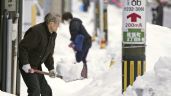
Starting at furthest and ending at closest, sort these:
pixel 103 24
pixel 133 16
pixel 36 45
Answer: pixel 103 24 < pixel 36 45 < pixel 133 16

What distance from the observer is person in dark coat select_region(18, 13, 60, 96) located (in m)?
8.67

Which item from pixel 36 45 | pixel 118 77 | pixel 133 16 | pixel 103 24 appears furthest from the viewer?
pixel 103 24

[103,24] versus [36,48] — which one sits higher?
[103,24]

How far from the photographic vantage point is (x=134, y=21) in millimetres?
8617

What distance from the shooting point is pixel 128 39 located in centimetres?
866

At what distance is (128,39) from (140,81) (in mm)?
859

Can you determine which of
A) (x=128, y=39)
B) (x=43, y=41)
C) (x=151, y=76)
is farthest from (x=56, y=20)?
(x=151, y=76)

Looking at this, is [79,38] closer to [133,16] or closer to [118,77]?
[118,77]

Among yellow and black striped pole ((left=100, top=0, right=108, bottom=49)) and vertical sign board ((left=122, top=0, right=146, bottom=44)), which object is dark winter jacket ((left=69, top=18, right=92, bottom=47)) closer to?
vertical sign board ((left=122, top=0, right=146, bottom=44))

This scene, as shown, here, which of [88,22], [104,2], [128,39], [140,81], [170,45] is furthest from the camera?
[88,22]

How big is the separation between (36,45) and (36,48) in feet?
0.26

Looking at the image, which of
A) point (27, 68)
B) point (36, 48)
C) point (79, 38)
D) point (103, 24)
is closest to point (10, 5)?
point (36, 48)

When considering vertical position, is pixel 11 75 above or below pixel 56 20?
below

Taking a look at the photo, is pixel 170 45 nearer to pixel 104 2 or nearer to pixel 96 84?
pixel 96 84
